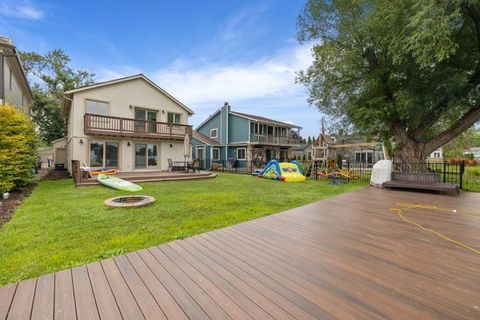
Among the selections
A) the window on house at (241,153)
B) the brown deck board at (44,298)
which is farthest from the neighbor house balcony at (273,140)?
the brown deck board at (44,298)

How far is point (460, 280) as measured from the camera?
7.73ft

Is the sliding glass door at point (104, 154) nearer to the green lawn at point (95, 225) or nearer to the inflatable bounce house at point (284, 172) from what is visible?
the green lawn at point (95, 225)

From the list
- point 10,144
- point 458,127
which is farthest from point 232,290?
point 458,127

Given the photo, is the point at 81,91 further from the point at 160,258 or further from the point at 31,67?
the point at 31,67

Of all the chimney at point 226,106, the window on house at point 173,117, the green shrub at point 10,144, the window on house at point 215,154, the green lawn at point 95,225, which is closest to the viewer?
the green lawn at point 95,225

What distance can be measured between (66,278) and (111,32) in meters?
15.8

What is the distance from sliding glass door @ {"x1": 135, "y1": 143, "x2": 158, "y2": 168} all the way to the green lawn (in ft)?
25.7

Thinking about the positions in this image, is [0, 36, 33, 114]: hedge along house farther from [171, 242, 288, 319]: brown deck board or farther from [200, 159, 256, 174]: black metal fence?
[200, 159, 256, 174]: black metal fence

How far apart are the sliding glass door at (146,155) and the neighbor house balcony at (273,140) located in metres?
9.93

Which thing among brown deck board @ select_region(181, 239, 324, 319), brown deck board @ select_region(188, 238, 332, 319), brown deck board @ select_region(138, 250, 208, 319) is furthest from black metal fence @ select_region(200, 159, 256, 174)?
brown deck board @ select_region(138, 250, 208, 319)

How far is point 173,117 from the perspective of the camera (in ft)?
55.2

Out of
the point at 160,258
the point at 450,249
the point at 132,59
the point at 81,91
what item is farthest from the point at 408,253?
the point at 132,59

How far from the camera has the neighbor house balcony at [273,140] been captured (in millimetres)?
22766

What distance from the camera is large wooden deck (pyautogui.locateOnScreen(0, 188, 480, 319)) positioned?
1896 millimetres
